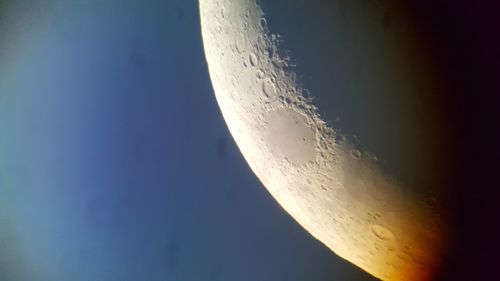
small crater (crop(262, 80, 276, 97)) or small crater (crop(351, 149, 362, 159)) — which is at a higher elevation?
small crater (crop(262, 80, 276, 97))

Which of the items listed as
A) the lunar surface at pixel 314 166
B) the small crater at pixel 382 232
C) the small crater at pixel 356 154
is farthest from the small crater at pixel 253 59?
the small crater at pixel 382 232

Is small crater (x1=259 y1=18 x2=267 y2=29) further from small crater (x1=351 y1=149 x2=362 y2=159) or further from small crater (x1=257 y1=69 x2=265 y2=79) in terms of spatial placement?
small crater (x1=351 y1=149 x2=362 y2=159)

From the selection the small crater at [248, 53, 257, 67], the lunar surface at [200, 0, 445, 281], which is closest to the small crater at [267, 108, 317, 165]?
the lunar surface at [200, 0, 445, 281]

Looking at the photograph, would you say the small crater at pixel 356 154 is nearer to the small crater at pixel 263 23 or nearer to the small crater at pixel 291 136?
the small crater at pixel 291 136

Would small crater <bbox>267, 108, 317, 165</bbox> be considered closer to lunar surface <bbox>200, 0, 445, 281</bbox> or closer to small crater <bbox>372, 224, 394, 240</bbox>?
lunar surface <bbox>200, 0, 445, 281</bbox>

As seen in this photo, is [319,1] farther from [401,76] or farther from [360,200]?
[360,200]

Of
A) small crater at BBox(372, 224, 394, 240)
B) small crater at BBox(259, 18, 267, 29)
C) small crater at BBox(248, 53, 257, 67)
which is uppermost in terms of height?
small crater at BBox(259, 18, 267, 29)

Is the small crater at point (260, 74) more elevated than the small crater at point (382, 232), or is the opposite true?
the small crater at point (260, 74)
